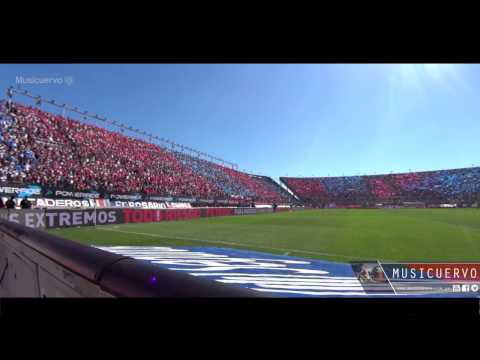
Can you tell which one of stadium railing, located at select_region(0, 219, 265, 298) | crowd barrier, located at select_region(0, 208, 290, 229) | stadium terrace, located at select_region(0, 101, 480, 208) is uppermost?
stadium terrace, located at select_region(0, 101, 480, 208)

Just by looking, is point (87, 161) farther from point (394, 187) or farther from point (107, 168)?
point (394, 187)

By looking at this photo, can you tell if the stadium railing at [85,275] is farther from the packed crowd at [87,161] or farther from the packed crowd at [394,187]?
the packed crowd at [394,187]

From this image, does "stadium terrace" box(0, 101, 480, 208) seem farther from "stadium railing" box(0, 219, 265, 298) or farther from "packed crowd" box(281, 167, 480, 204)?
"stadium railing" box(0, 219, 265, 298)

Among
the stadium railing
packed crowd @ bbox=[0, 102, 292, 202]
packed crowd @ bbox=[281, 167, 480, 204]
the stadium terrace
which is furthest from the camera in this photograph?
packed crowd @ bbox=[281, 167, 480, 204]

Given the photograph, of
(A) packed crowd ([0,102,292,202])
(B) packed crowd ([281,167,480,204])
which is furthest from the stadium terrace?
(B) packed crowd ([281,167,480,204])

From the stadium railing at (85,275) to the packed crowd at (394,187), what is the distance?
221 feet

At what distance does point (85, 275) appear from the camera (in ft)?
6.81

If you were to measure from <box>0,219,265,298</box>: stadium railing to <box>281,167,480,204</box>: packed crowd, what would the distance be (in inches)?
2657

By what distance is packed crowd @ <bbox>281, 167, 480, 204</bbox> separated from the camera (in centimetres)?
6003

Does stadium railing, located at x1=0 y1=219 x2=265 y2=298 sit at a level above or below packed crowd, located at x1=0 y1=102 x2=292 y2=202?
below

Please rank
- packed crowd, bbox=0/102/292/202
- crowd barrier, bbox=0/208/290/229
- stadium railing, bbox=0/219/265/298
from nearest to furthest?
stadium railing, bbox=0/219/265/298, crowd barrier, bbox=0/208/290/229, packed crowd, bbox=0/102/292/202
